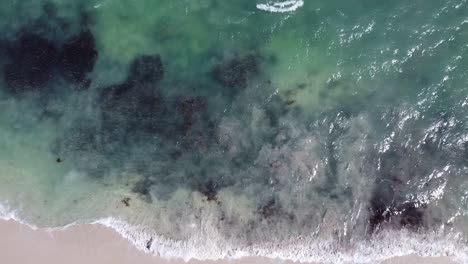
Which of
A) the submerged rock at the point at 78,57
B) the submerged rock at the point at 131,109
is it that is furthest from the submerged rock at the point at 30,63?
the submerged rock at the point at 131,109

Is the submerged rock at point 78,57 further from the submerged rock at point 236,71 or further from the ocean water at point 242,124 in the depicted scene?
the submerged rock at point 236,71

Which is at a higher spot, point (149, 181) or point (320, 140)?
point (320, 140)

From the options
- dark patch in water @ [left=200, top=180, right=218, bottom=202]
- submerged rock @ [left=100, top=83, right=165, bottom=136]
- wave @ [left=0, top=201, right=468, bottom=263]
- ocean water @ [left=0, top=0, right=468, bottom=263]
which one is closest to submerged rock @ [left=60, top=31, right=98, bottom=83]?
ocean water @ [left=0, top=0, right=468, bottom=263]

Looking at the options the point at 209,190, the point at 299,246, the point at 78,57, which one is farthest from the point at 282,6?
the point at 299,246

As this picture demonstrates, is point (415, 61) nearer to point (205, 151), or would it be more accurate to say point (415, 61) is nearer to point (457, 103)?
point (457, 103)

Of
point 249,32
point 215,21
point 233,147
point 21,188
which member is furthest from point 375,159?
point 21,188
